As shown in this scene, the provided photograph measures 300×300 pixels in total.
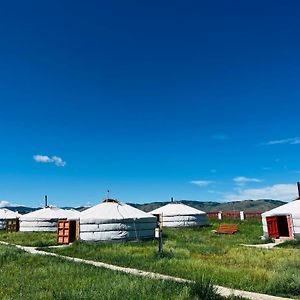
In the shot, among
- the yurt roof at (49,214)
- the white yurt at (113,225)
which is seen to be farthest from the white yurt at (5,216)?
the white yurt at (113,225)

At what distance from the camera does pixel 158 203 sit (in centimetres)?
15400

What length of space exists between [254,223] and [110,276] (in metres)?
27.1

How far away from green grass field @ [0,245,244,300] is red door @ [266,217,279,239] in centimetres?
1395

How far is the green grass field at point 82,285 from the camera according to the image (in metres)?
7.86

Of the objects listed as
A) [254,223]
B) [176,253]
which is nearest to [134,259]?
[176,253]

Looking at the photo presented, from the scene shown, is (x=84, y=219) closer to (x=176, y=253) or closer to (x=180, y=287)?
(x=176, y=253)

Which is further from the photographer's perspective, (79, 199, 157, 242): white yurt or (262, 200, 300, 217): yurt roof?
(262, 200, 300, 217): yurt roof

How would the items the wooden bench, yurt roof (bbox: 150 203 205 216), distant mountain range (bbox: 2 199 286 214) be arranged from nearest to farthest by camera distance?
the wooden bench, yurt roof (bbox: 150 203 205 216), distant mountain range (bbox: 2 199 286 214)

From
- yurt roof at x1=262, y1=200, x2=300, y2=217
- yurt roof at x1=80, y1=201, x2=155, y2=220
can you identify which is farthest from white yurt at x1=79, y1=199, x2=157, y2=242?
yurt roof at x1=262, y1=200, x2=300, y2=217

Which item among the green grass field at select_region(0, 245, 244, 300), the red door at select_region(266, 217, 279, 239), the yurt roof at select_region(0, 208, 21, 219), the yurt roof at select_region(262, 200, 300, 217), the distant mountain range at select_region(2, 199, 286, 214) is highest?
the distant mountain range at select_region(2, 199, 286, 214)

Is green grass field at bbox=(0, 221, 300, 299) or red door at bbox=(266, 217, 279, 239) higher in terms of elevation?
red door at bbox=(266, 217, 279, 239)

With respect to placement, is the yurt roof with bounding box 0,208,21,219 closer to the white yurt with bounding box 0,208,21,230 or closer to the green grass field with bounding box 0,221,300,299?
the white yurt with bounding box 0,208,21,230

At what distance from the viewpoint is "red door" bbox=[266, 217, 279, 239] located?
22906 mm

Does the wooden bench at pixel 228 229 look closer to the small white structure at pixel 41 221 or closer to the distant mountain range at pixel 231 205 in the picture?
the small white structure at pixel 41 221
